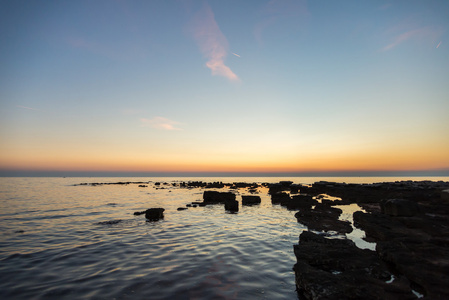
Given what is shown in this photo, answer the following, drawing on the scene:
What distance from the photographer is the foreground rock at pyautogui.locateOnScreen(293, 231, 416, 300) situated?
5.74m

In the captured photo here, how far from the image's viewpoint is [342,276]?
6.59 metres

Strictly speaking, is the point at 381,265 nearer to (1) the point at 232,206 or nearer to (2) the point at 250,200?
(1) the point at 232,206

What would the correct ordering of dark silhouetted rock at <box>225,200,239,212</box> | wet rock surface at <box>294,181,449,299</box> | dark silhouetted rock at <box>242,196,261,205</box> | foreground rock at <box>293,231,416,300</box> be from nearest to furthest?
foreground rock at <box>293,231,416,300</box> → wet rock surface at <box>294,181,449,299</box> → dark silhouetted rock at <box>225,200,239,212</box> → dark silhouetted rock at <box>242,196,261,205</box>

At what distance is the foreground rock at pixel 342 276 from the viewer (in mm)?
5738

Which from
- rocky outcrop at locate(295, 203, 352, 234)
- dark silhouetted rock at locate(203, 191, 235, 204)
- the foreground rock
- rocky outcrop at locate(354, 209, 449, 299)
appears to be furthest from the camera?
dark silhouetted rock at locate(203, 191, 235, 204)

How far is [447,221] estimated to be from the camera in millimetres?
14289

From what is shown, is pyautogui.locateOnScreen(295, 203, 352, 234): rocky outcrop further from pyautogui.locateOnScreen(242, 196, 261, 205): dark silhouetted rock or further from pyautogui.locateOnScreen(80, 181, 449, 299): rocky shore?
pyautogui.locateOnScreen(242, 196, 261, 205): dark silhouetted rock

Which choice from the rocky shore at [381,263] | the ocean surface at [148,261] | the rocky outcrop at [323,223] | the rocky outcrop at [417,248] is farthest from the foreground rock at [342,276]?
the rocky outcrop at [323,223]

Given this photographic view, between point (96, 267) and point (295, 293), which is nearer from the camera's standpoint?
point (295, 293)

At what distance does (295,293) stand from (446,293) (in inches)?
161

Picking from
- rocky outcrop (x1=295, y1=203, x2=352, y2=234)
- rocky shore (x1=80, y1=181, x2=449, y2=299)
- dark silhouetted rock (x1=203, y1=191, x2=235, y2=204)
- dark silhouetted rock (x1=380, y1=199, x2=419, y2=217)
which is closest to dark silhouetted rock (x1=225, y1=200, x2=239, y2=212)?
rocky outcrop (x1=295, y1=203, x2=352, y2=234)

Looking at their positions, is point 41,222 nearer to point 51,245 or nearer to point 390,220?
point 51,245

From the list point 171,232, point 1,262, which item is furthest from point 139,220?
point 1,262

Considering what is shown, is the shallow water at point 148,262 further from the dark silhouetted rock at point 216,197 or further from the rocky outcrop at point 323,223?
the dark silhouetted rock at point 216,197
